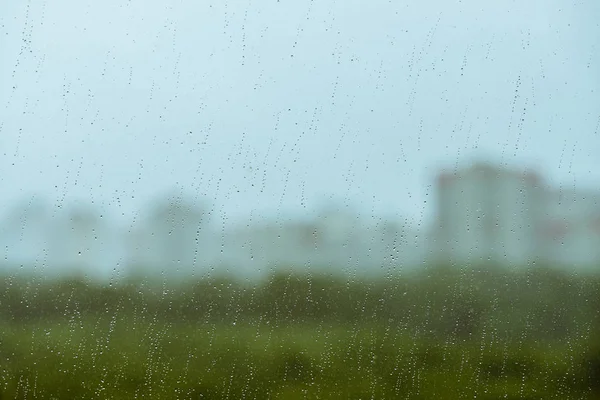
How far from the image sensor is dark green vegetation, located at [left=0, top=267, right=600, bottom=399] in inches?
89.1

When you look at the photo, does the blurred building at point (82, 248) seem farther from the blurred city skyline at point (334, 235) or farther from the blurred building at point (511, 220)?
the blurred building at point (511, 220)

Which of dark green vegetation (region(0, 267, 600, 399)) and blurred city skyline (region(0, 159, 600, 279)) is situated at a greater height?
blurred city skyline (region(0, 159, 600, 279))

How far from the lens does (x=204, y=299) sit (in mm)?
2277

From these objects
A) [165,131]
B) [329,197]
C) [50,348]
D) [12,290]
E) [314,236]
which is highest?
[165,131]

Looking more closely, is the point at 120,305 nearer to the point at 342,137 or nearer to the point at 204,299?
the point at 204,299

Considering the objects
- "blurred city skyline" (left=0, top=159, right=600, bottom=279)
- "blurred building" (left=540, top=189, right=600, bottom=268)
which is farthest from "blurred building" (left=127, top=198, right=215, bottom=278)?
"blurred building" (left=540, top=189, right=600, bottom=268)

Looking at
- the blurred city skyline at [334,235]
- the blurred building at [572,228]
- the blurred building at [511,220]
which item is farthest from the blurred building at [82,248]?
the blurred building at [572,228]

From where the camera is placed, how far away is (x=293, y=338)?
2.30 metres

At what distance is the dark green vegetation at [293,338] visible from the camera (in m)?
2.26

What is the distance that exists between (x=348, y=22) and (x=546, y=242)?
104cm

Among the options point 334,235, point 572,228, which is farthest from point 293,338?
point 572,228

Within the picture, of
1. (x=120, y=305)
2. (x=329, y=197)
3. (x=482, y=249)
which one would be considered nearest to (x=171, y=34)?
(x=329, y=197)

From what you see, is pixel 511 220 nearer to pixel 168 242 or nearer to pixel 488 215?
pixel 488 215

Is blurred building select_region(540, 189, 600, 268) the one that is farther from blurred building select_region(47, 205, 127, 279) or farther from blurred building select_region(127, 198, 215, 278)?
blurred building select_region(47, 205, 127, 279)
